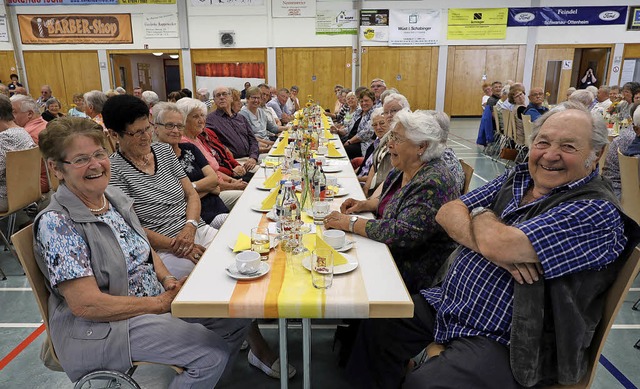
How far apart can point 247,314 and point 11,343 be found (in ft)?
6.50

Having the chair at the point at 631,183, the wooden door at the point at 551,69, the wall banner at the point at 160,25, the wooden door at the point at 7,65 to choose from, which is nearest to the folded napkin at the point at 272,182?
the chair at the point at 631,183

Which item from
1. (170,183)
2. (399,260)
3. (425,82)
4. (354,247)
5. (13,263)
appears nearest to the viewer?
(354,247)

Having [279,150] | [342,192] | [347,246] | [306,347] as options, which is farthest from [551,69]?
[306,347]

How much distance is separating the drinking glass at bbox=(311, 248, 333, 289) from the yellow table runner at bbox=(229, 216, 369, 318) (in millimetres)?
23

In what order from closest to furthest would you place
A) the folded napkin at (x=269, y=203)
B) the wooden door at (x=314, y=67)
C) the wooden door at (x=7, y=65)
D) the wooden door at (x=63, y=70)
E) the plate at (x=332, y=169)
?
1. the folded napkin at (x=269, y=203)
2. the plate at (x=332, y=169)
3. the wooden door at (x=7, y=65)
4. the wooden door at (x=63, y=70)
5. the wooden door at (x=314, y=67)

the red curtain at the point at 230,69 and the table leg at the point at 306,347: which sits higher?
the red curtain at the point at 230,69

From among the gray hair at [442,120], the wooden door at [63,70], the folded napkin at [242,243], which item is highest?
the wooden door at [63,70]

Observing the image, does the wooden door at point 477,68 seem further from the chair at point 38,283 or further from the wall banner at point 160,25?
the chair at point 38,283

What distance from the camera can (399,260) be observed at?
2.04m

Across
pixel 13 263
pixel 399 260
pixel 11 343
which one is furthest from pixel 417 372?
pixel 13 263

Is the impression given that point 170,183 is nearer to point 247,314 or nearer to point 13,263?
point 247,314

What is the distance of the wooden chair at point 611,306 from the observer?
132cm

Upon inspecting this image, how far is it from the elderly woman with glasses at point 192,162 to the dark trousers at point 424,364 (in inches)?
56.0

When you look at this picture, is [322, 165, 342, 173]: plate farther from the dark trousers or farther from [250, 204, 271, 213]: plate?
the dark trousers
